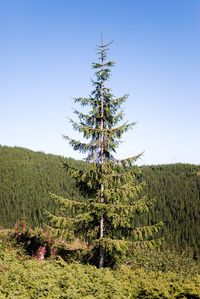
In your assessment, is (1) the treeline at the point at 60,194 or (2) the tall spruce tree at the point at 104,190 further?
(1) the treeline at the point at 60,194

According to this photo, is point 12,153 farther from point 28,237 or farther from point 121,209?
point 121,209

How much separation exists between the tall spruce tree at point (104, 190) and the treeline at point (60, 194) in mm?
24058

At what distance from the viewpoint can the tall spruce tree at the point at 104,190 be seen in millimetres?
9539

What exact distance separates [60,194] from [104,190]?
179 ft

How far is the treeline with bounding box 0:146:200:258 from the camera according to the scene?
4641 centimetres

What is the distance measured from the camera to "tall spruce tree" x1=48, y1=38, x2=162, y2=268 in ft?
31.3

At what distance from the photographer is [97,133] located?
10.6m

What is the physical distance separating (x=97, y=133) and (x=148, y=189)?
6766 centimetres

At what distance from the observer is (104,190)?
32.1 ft

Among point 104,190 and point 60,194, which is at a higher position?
point 104,190

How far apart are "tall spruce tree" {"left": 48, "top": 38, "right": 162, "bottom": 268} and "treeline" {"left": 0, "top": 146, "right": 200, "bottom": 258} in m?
24.1

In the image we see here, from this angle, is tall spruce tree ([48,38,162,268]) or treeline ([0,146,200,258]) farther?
treeline ([0,146,200,258])

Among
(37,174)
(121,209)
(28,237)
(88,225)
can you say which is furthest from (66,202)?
(37,174)

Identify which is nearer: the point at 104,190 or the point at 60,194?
the point at 104,190
